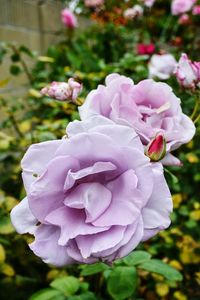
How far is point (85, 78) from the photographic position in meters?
1.98

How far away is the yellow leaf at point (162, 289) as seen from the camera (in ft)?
Result: 4.99

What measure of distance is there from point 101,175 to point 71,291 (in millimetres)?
586

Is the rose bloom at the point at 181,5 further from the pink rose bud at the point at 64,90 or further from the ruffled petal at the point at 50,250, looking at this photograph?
the ruffled petal at the point at 50,250

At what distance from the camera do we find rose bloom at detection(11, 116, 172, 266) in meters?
0.52

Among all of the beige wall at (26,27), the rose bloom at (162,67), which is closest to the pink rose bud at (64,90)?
the rose bloom at (162,67)

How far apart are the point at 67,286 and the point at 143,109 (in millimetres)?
574

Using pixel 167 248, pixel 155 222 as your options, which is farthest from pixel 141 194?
pixel 167 248

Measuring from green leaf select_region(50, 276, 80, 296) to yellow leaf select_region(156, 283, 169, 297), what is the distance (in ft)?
1.70

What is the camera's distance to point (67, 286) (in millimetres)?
1079

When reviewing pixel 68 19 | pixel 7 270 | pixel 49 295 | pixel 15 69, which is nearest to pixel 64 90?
pixel 49 295

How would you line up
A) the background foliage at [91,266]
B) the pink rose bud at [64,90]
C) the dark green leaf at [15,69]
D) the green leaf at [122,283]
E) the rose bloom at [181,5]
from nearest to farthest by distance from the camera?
the pink rose bud at [64,90], the green leaf at [122,283], the background foliage at [91,266], the dark green leaf at [15,69], the rose bloom at [181,5]

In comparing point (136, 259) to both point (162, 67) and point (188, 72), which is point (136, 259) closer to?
point (188, 72)

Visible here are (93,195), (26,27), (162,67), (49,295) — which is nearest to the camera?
(93,195)

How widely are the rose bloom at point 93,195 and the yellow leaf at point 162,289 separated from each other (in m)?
1.06
